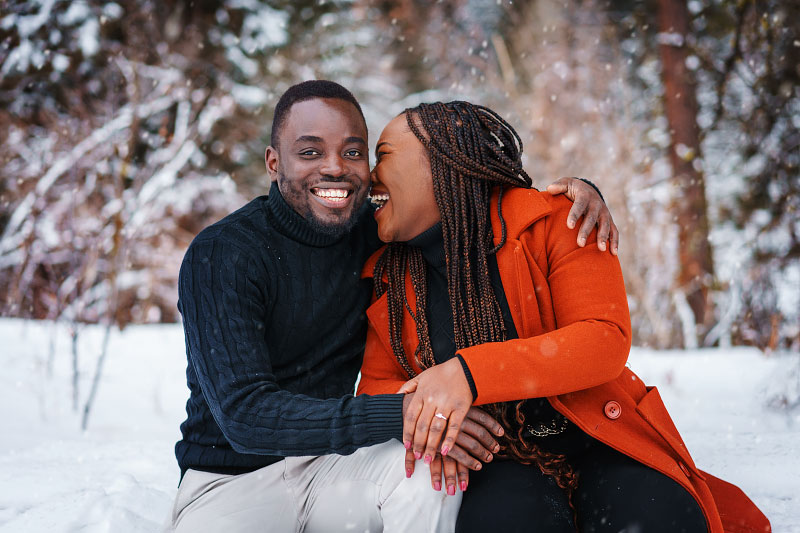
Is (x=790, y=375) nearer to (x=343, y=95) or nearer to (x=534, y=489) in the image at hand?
(x=534, y=489)

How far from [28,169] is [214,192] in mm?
3338

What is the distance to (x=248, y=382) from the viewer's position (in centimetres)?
193

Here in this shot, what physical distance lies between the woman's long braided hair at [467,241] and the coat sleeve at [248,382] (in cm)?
38

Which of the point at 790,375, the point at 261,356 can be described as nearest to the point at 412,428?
the point at 261,356

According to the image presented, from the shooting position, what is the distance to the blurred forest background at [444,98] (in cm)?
650

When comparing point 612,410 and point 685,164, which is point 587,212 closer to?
point 612,410

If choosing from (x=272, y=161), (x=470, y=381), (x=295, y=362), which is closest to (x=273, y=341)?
(x=295, y=362)

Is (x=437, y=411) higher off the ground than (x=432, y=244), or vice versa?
(x=432, y=244)

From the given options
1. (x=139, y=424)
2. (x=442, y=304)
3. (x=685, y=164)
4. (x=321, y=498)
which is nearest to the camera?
(x=321, y=498)

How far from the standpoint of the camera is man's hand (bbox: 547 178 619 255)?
2.00 metres

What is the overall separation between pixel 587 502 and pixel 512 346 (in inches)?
21.5

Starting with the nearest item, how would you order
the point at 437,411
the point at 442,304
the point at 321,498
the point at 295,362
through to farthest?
the point at 437,411 < the point at 321,498 < the point at 442,304 < the point at 295,362

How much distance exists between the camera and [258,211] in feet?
7.82

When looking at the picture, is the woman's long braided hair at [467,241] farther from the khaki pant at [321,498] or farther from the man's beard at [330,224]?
the khaki pant at [321,498]
